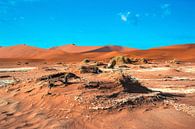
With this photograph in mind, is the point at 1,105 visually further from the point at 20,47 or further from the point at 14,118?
the point at 20,47

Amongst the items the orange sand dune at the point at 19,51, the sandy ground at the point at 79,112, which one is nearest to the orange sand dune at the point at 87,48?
the orange sand dune at the point at 19,51

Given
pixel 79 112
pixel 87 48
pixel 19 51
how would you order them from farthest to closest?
1. pixel 87 48
2. pixel 19 51
3. pixel 79 112

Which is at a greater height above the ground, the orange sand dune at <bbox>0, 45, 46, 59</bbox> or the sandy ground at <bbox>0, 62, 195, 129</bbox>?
the orange sand dune at <bbox>0, 45, 46, 59</bbox>

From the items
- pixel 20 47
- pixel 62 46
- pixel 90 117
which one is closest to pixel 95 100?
pixel 90 117

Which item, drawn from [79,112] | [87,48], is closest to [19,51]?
[87,48]

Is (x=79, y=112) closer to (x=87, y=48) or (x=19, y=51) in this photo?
(x=19, y=51)

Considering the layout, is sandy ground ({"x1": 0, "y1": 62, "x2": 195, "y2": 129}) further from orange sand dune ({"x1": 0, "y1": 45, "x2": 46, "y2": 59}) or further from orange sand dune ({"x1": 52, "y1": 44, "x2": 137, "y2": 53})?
orange sand dune ({"x1": 52, "y1": 44, "x2": 137, "y2": 53})

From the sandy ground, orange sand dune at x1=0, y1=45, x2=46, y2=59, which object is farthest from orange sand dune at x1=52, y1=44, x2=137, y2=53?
the sandy ground

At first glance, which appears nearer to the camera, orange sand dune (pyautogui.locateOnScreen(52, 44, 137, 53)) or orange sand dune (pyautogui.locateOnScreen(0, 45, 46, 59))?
orange sand dune (pyautogui.locateOnScreen(0, 45, 46, 59))

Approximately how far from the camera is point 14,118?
10656mm

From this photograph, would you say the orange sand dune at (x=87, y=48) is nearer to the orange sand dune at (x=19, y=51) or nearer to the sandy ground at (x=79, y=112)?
the orange sand dune at (x=19, y=51)

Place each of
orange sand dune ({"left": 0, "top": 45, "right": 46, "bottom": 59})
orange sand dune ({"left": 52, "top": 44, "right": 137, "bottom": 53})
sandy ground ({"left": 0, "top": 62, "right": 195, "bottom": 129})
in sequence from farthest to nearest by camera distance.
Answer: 1. orange sand dune ({"left": 52, "top": 44, "right": 137, "bottom": 53})
2. orange sand dune ({"left": 0, "top": 45, "right": 46, "bottom": 59})
3. sandy ground ({"left": 0, "top": 62, "right": 195, "bottom": 129})

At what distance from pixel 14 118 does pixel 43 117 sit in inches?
34.3

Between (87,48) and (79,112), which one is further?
(87,48)
